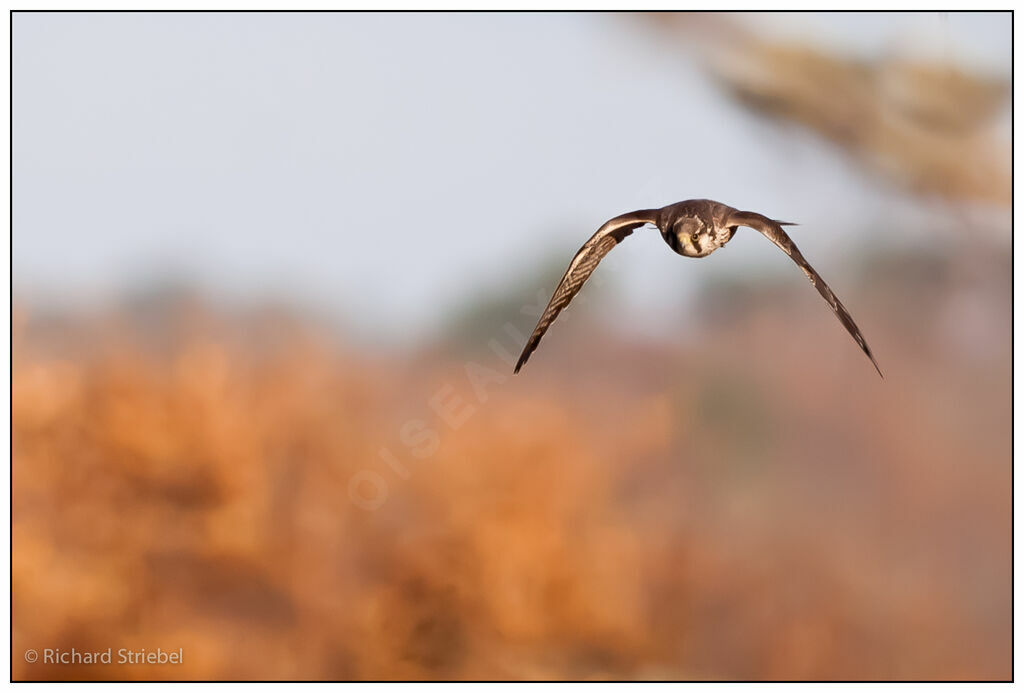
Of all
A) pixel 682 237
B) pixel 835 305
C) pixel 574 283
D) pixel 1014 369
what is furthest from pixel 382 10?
pixel 1014 369

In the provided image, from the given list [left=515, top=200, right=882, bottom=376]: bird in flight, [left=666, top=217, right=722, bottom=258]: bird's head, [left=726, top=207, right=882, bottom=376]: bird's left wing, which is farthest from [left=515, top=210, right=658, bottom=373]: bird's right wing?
[left=726, top=207, right=882, bottom=376]: bird's left wing

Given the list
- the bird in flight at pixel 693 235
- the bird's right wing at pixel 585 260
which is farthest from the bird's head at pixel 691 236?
the bird's right wing at pixel 585 260

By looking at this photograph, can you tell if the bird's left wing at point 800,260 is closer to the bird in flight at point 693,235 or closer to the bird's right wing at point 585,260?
the bird in flight at point 693,235

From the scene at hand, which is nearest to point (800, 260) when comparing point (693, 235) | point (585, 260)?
point (693, 235)

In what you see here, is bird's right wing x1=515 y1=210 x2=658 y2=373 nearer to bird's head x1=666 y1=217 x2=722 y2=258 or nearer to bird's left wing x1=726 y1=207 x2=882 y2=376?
bird's head x1=666 y1=217 x2=722 y2=258

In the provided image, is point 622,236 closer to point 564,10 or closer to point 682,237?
point 682,237

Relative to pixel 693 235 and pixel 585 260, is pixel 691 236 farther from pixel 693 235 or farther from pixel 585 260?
pixel 585 260
